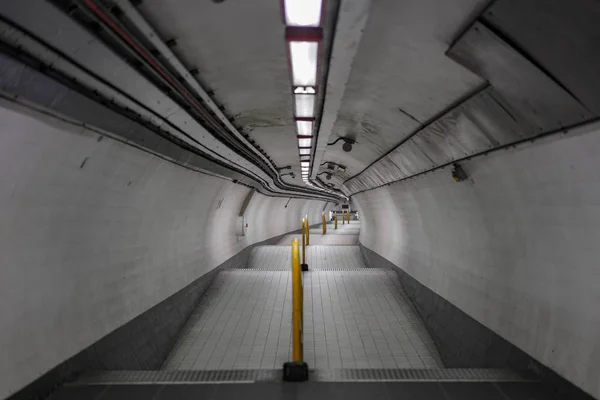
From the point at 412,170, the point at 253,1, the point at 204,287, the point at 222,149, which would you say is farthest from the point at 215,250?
the point at 253,1

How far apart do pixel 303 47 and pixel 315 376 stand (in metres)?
3.19

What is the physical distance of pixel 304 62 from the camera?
11.9 feet

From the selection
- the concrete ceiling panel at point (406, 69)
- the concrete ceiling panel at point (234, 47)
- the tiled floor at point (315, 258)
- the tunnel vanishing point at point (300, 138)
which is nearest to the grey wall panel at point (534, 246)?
the tunnel vanishing point at point (300, 138)

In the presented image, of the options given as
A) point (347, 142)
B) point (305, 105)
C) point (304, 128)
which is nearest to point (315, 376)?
point (305, 105)

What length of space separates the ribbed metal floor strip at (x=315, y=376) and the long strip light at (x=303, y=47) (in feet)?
9.88

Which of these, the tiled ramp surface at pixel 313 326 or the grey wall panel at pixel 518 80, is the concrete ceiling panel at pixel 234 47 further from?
the tiled ramp surface at pixel 313 326

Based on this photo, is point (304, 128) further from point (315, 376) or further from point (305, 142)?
point (315, 376)

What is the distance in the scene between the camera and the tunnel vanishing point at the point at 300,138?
2773 mm

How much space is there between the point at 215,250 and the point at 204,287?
1.59 meters

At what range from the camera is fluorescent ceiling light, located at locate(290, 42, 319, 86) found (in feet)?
10.7

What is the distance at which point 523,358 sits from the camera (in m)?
4.09

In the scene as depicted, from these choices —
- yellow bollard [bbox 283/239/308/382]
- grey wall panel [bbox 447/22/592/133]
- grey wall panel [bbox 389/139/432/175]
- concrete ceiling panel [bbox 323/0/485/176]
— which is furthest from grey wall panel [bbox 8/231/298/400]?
grey wall panel [bbox 389/139/432/175]

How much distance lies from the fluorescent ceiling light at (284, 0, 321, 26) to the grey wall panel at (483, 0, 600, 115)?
111 cm

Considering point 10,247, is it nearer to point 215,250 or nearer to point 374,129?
point 374,129
